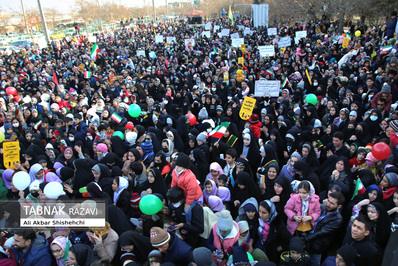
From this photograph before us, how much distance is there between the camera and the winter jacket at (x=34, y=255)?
9.23 feet

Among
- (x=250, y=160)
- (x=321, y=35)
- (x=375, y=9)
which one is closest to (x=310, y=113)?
(x=250, y=160)

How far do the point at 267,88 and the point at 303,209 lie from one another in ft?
16.5

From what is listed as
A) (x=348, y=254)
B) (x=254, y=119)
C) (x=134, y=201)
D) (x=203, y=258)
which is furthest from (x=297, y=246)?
(x=254, y=119)

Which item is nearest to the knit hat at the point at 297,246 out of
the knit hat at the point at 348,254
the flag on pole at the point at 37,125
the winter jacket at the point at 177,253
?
the knit hat at the point at 348,254

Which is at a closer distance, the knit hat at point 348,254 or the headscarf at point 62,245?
the knit hat at point 348,254

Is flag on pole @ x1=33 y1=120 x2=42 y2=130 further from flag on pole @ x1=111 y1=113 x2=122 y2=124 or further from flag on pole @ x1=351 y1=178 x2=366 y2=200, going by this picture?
flag on pole @ x1=351 y1=178 x2=366 y2=200

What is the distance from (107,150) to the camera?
522cm

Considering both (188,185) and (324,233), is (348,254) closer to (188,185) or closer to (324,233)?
(324,233)

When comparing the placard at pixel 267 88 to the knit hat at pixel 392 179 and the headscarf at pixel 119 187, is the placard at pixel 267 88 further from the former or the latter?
the headscarf at pixel 119 187

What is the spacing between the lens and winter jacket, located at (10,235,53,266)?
2.81 m

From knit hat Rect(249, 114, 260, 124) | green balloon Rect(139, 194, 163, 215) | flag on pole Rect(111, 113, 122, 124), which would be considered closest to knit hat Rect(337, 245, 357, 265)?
green balloon Rect(139, 194, 163, 215)

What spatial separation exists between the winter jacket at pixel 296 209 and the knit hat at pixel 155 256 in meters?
1.55

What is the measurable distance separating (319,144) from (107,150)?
3.95m

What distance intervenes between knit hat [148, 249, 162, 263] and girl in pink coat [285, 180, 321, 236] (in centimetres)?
155
